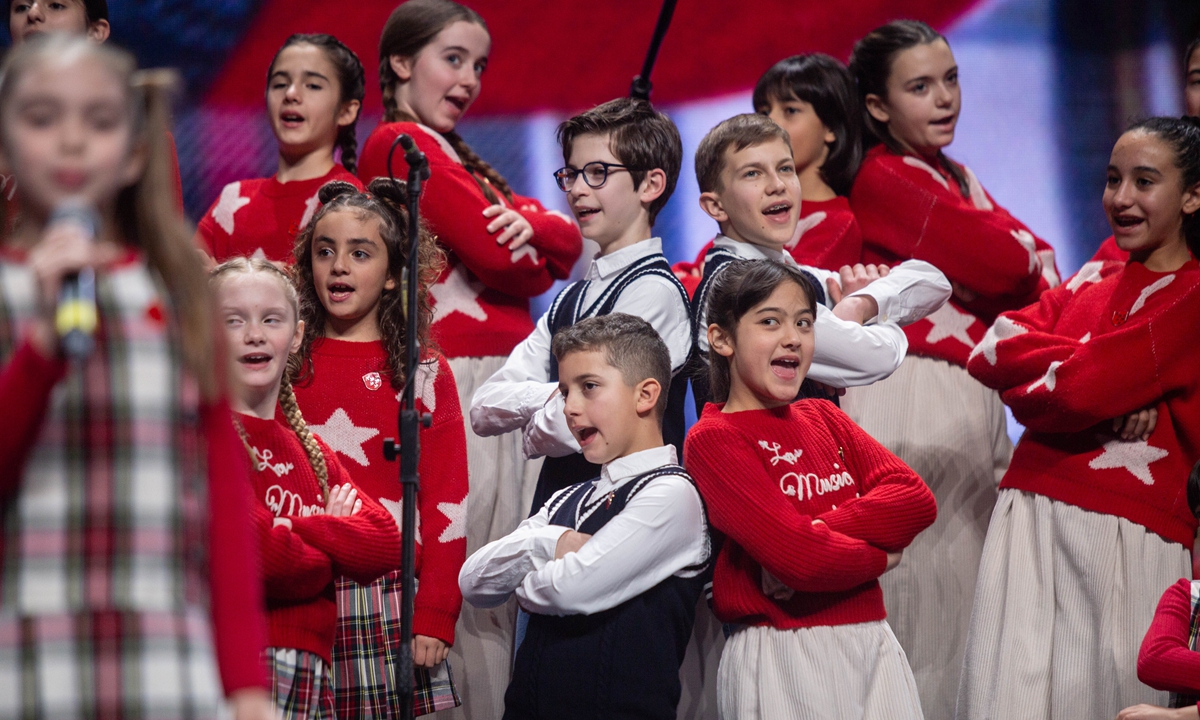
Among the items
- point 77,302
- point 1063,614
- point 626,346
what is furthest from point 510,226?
point 77,302

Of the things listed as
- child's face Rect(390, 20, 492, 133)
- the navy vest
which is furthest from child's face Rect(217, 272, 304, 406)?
child's face Rect(390, 20, 492, 133)

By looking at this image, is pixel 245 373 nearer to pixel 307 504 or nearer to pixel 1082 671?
pixel 307 504

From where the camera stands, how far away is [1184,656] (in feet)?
7.47

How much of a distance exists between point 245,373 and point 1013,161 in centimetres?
324

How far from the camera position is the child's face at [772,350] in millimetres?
2412

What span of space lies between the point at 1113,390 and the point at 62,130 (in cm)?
215

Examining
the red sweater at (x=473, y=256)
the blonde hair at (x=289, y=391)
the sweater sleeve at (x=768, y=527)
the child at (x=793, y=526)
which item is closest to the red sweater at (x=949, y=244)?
the red sweater at (x=473, y=256)

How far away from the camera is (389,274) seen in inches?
111

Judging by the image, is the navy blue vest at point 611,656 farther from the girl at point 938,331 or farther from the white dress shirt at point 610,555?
the girl at point 938,331

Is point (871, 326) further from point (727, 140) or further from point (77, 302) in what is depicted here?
point (77, 302)

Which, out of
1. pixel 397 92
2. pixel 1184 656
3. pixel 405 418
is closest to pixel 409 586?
pixel 405 418

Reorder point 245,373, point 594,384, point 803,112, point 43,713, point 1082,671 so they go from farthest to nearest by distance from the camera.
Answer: point 803,112 → point 1082,671 → point 594,384 → point 245,373 → point 43,713

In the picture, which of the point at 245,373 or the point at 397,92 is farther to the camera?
the point at 397,92

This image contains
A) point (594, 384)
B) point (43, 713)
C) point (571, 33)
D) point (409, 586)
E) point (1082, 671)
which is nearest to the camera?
point (43, 713)
